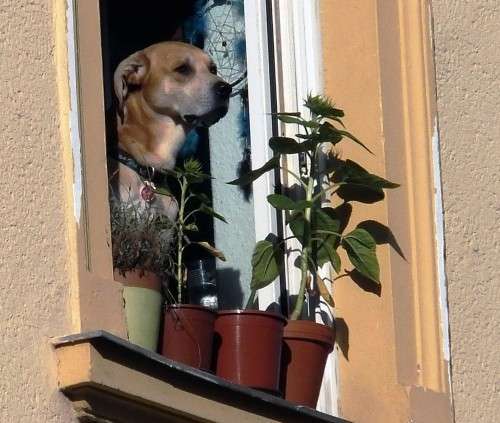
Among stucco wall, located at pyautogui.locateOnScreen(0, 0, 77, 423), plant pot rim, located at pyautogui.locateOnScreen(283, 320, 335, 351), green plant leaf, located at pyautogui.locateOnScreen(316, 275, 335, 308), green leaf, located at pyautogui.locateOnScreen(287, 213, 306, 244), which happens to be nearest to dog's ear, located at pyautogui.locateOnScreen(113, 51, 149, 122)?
green leaf, located at pyautogui.locateOnScreen(287, 213, 306, 244)

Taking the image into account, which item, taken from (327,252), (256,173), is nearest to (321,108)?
(256,173)

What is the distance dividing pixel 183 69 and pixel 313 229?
755 mm

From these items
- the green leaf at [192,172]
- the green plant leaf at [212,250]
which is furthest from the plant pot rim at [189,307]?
the green leaf at [192,172]

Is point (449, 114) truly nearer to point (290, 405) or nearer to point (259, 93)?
point (259, 93)

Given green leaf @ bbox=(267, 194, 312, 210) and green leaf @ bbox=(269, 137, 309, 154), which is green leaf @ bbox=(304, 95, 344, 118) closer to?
green leaf @ bbox=(269, 137, 309, 154)

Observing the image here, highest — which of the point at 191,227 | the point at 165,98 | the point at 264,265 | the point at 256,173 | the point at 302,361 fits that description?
the point at 165,98

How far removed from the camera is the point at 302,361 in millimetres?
5117

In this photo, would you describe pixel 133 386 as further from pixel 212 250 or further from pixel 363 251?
pixel 363 251

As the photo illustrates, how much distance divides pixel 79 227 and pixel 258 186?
3.49 feet

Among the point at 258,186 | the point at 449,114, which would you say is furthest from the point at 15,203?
the point at 449,114

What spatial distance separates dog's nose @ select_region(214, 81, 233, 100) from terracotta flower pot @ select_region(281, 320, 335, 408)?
0.89 metres

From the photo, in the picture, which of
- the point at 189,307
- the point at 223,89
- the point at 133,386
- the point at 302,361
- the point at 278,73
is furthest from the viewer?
the point at 223,89

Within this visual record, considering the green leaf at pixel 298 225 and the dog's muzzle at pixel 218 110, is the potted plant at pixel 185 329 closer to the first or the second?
the green leaf at pixel 298 225

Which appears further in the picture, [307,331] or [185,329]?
[307,331]
